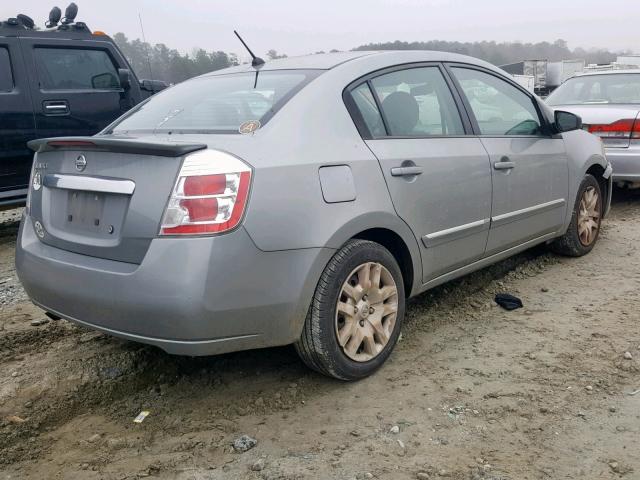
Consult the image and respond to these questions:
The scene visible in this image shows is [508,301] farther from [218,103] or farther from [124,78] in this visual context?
[124,78]

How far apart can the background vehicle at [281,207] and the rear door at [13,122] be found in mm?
3209

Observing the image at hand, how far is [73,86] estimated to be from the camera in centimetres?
668

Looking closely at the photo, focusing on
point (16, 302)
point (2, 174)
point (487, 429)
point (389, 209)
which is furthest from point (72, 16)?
point (487, 429)

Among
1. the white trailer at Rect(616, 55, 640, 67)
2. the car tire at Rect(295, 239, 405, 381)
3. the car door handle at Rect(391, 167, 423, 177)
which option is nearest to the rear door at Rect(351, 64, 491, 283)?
the car door handle at Rect(391, 167, 423, 177)

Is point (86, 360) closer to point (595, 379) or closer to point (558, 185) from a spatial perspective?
point (595, 379)

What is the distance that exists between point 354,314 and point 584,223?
2856 millimetres

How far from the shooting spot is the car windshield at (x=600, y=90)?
23.1 ft

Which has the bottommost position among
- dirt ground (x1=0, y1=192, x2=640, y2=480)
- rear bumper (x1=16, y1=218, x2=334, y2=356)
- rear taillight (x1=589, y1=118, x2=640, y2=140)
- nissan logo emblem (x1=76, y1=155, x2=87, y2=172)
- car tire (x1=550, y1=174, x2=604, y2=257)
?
dirt ground (x1=0, y1=192, x2=640, y2=480)

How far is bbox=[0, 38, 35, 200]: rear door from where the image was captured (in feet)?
19.7

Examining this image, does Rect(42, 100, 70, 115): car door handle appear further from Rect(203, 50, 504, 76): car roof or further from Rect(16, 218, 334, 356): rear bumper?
Rect(16, 218, 334, 356): rear bumper

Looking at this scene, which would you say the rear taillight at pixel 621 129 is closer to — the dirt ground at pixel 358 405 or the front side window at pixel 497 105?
the front side window at pixel 497 105

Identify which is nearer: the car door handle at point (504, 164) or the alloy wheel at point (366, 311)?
the alloy wheel at point (366, 311)

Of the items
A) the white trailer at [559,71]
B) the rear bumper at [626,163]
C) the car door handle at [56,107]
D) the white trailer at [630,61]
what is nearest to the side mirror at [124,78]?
the car door handle at [56,107]

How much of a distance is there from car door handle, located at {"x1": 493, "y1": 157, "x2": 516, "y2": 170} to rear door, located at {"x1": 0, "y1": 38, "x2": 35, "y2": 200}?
15.4ft
